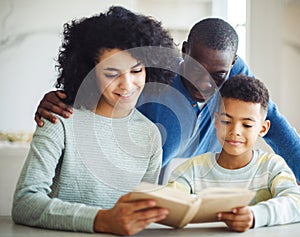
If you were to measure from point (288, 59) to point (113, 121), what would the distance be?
621 mm

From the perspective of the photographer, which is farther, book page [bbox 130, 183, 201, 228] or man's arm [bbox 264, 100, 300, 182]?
man's arm [bbox 264, 100, 300, 182]

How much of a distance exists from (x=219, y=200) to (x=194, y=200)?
2.0 inches

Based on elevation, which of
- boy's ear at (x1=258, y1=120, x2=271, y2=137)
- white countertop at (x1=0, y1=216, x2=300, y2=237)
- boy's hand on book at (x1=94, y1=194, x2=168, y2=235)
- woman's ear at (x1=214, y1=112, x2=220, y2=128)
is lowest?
white countertop at (x1=0, y1=216, x2=300, y2=237)

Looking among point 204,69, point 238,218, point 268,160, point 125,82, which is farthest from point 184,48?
point 238,218

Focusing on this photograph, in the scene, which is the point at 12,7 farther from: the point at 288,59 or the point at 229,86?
the point at 288,59

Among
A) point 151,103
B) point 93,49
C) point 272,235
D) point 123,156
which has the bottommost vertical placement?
point 272,235

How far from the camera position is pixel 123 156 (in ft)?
3.83

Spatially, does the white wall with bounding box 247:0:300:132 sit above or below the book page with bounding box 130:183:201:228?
above

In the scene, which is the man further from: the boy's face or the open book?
the open book

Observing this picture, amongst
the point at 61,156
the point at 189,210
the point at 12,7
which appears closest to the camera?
the point at 189,210

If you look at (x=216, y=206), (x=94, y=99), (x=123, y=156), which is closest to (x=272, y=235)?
(x=216, y=206)

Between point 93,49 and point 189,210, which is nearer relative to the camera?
point 189,210

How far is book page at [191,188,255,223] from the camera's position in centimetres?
93

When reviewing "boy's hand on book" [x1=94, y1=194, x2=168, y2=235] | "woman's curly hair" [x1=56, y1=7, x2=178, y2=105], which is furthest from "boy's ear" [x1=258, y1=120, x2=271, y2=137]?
"boy's hand on book" [x1=94, y1=194, x2=168, y2=235]
